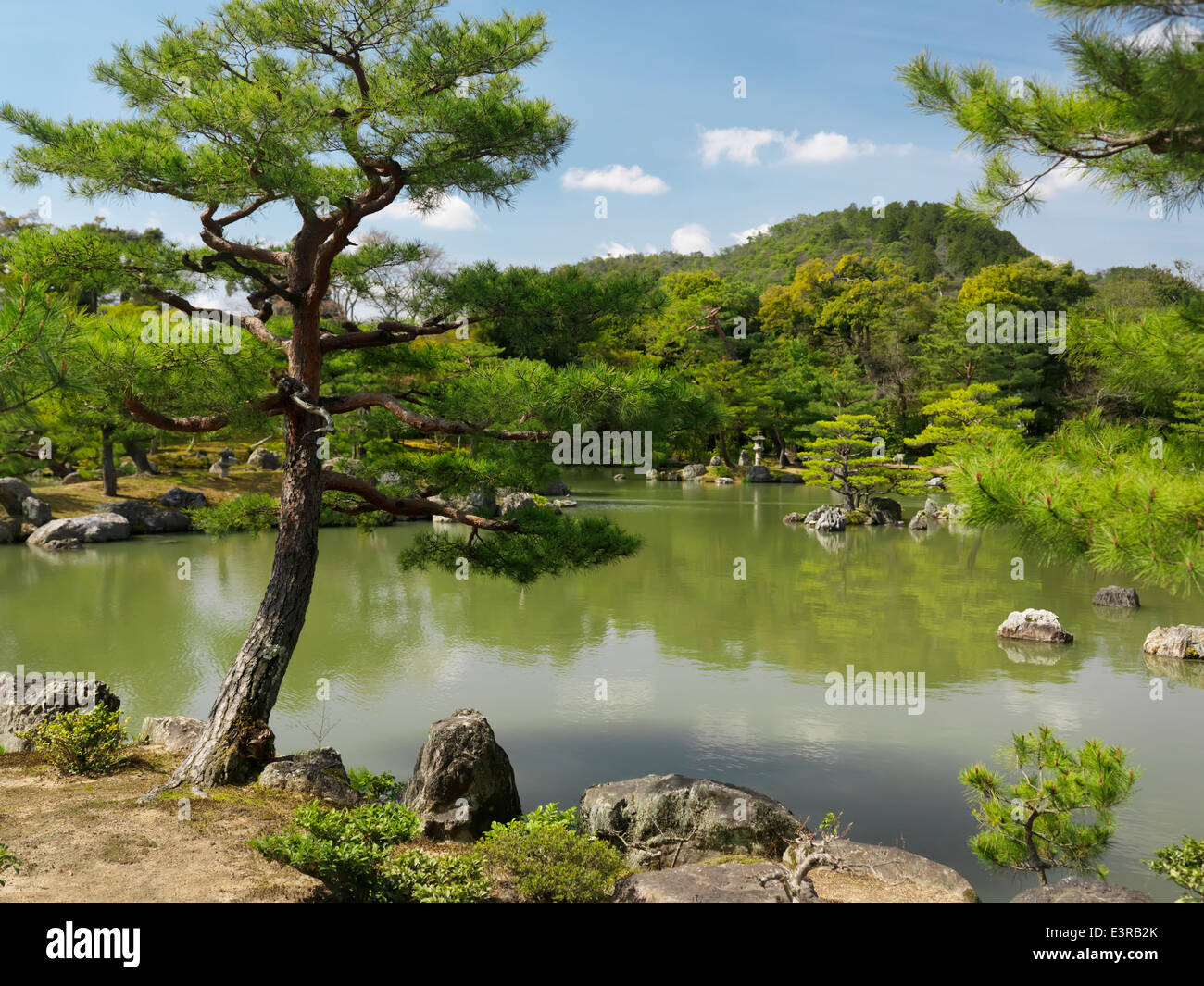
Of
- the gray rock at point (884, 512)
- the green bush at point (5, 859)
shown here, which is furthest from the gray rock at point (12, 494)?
the gray rock at point (884, 512)

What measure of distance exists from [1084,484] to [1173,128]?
1124 millimetres

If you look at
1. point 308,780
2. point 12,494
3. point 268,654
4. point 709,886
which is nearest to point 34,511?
point 12,494

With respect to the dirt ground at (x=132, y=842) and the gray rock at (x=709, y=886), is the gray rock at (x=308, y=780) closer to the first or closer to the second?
the dirt ground at (x=132, y=842)

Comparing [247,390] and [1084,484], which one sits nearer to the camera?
[1084,484]

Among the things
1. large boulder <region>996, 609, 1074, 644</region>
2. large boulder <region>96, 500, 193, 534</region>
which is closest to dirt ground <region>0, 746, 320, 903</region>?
large boulder <region>996, 609, 1074, 644</region>

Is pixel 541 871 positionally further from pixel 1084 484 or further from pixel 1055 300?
pixel 1055 300

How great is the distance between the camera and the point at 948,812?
506 centimetres

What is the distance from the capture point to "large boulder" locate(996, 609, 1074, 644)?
880cm

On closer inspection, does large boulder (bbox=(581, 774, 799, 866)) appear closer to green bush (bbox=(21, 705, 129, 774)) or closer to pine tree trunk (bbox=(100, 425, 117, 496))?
green bush (bbox=(21, 705, 129, 774))

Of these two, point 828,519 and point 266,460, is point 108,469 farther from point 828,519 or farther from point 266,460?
point 828,519

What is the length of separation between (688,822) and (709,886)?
1158mm

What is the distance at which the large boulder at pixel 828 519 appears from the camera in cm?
1814

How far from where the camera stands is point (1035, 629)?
29.2ft

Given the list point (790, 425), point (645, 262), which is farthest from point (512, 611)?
point (645, 262)
